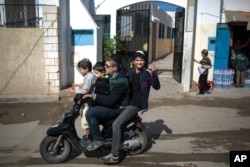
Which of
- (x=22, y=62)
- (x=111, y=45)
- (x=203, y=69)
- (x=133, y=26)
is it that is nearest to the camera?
(x=22, y=62)

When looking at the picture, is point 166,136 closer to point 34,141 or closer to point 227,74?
point 34,141

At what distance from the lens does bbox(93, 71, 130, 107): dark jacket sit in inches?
170

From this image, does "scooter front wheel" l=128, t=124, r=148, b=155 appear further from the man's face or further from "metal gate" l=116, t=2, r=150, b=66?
"metal gate" l=116, t=2, r=150, b=66

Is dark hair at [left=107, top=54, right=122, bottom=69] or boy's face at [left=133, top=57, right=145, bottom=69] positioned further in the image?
boy's face at [left=133, top=57, right=145, bottom=69]

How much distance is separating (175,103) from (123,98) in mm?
4265

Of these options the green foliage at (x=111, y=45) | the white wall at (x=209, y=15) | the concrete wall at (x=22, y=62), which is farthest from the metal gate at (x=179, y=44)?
the concrete wall at (x=22, y=62)

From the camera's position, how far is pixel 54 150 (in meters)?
4.54

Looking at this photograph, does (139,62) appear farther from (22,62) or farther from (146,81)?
(22,62)

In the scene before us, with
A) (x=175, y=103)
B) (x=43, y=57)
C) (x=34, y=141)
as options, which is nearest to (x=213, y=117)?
(x=175, y=103)

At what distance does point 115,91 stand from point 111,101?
16 centimetres

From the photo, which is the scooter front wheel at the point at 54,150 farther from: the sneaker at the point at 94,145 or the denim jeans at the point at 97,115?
the denim jeans at the point at 97,115

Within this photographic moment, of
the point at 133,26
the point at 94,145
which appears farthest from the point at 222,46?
the point at 94,145

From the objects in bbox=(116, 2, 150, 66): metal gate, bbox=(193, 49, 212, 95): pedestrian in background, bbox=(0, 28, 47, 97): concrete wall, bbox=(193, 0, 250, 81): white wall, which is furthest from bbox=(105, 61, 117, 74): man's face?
bbox=(116, 2, 150, 66): metal gate

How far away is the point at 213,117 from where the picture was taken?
725 cm
